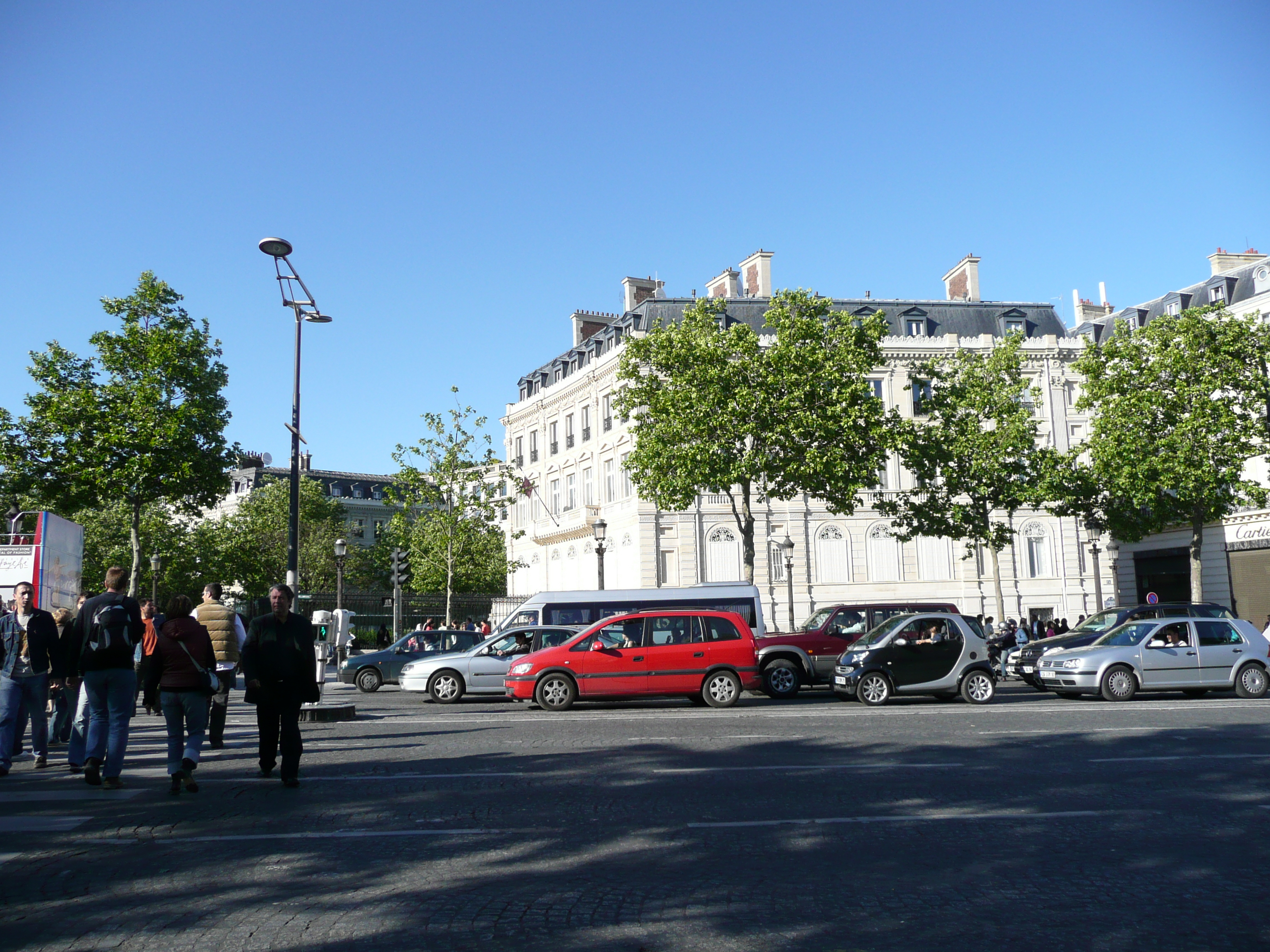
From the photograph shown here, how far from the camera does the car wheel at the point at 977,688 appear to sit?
1853cm

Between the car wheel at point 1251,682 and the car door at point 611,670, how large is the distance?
10951mm

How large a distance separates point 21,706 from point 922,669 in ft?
45.3

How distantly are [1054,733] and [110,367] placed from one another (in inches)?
1122

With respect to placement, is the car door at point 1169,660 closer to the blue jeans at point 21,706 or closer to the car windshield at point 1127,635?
the car windshield at point 1127,635

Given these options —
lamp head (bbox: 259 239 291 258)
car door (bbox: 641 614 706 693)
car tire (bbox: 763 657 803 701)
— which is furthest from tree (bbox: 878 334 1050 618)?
lamp head (bbox: 259 239 291 258)

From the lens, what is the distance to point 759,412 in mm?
30312

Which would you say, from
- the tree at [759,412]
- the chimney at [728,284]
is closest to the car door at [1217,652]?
the tree at [759,412]

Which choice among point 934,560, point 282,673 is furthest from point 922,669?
point 934,560

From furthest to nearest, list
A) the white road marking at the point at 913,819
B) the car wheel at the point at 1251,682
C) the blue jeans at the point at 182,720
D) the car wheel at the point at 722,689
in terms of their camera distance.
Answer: the car wheel at the point at 1251,682
the car wheel at the point at 722,689
the blue jeans at the point at 182,720
the white road marking at the point at 913,819

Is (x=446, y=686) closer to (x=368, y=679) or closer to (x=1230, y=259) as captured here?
(x=368, y=679)

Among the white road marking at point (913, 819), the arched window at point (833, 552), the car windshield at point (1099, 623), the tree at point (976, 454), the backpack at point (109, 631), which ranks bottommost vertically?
the white road marking at point (913, 819)

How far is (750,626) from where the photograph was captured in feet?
77.9

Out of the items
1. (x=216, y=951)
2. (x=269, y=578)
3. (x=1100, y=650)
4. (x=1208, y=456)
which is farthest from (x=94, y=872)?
(x=269, y=578)

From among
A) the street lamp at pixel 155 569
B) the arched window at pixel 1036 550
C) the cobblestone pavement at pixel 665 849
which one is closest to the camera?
the cobblestone pavement at pixel 665 849
